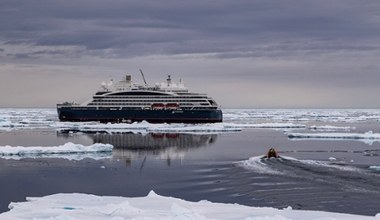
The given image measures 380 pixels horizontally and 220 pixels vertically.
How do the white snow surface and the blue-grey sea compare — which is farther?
the blue-grey sea

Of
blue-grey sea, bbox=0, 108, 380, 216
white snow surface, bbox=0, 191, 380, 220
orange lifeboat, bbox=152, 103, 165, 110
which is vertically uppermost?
orange lifeboat, bbox=152, 103, 165, 110

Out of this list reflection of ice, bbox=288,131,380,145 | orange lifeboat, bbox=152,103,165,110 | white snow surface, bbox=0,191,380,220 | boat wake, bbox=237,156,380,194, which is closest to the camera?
white snow surface, bbox=0,191,380,220

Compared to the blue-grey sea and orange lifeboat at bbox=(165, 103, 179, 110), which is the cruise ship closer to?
orange lifeboat at bbox=(165, 103, 179, 110)

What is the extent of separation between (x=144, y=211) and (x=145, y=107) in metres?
62.6

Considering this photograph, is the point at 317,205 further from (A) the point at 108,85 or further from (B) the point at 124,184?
(A) the point at 108,85

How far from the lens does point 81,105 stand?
247ft

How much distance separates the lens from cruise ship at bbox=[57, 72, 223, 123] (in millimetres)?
72062

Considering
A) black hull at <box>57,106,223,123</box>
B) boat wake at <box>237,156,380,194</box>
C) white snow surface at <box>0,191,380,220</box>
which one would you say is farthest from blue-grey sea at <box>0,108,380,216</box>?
black hull at <box>57,106,223,123</box>

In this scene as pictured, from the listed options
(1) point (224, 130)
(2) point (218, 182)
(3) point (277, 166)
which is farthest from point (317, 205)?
(1) point (224, 130)

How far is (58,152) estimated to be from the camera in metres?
26.8

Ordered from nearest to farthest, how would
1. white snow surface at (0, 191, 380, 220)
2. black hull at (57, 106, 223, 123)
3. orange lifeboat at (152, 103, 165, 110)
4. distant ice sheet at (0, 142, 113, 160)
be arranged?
white snow surface at (0, 191, 380, 220) < distant ice sheet at (0, 142, 113, 160) < black hull at (57, 106, 223, 123) < orange lifeboat at (152, 103, 165, 110)

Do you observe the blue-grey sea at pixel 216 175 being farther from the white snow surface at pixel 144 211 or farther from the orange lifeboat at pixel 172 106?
the orange lifeboat at pixel 172 106

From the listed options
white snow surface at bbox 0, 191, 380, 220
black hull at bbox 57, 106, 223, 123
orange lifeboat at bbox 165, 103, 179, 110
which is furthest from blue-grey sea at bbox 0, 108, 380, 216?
orange lifeboat at bbox 165, 103, 179, 110

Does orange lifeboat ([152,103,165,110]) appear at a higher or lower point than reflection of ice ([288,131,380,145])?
higher
